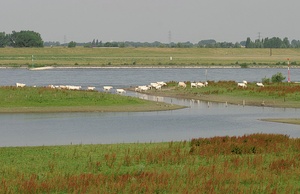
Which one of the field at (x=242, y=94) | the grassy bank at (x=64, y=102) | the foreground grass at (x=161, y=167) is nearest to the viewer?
the foreground grass at (x=161, y=167)

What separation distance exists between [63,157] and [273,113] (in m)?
29.0

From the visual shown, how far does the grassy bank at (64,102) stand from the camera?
2074 inches

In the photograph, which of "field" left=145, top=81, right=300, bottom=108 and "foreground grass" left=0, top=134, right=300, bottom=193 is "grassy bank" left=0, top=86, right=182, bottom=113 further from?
"foreground grass" left=0, top=134, right=300, bottom=193

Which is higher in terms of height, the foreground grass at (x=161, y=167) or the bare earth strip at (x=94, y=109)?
the foreground grass at (x=161, y=167)

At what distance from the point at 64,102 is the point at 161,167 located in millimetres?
30976

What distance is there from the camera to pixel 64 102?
2147 inches

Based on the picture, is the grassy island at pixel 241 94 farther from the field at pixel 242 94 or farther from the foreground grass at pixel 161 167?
the foreground grass at pixel 161 167

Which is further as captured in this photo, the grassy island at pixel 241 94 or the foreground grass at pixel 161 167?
the grassy island at pixel 241 94

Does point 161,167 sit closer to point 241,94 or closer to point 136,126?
point 136,126

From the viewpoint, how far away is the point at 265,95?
62656 mm

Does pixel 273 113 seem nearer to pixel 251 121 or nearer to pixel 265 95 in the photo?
pixel 251 121

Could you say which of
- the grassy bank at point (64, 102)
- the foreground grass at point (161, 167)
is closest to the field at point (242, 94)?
the grassy bank at point (64, 102)

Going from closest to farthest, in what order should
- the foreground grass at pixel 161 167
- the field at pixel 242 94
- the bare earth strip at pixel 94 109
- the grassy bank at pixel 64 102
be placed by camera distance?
the foreground grass at pixel 161 167 < the bare earth strip at pixel 94 109 < the grassy bank at pixel 64 102 < the field at pixel 242 94

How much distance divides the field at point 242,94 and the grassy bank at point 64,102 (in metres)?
8.53
